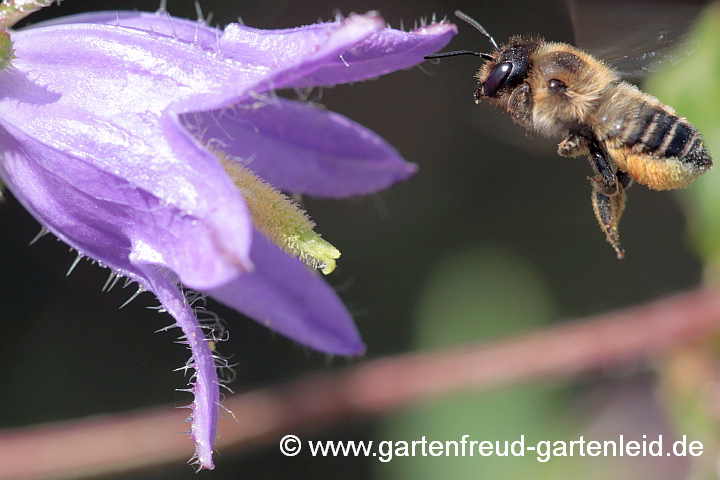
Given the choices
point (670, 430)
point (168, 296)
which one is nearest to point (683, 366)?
point (670, 430)

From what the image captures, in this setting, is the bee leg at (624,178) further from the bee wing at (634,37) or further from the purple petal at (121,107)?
the purple petal at (121,107)

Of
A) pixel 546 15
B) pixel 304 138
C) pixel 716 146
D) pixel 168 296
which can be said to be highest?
pixel 546 15

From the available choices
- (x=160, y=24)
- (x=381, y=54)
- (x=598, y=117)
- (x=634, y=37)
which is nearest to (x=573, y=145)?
(x=598, y=117)

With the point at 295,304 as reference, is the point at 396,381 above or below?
above

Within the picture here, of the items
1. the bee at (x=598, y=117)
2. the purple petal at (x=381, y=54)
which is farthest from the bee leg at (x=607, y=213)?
the purple petal at (x=381, y=54)

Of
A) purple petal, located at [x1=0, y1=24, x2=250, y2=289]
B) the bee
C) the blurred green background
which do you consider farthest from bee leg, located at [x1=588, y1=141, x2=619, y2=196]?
the blurred green background

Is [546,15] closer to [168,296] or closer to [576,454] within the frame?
[576,454]

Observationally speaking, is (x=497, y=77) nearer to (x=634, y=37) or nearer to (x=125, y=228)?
(x=634, y=37)
